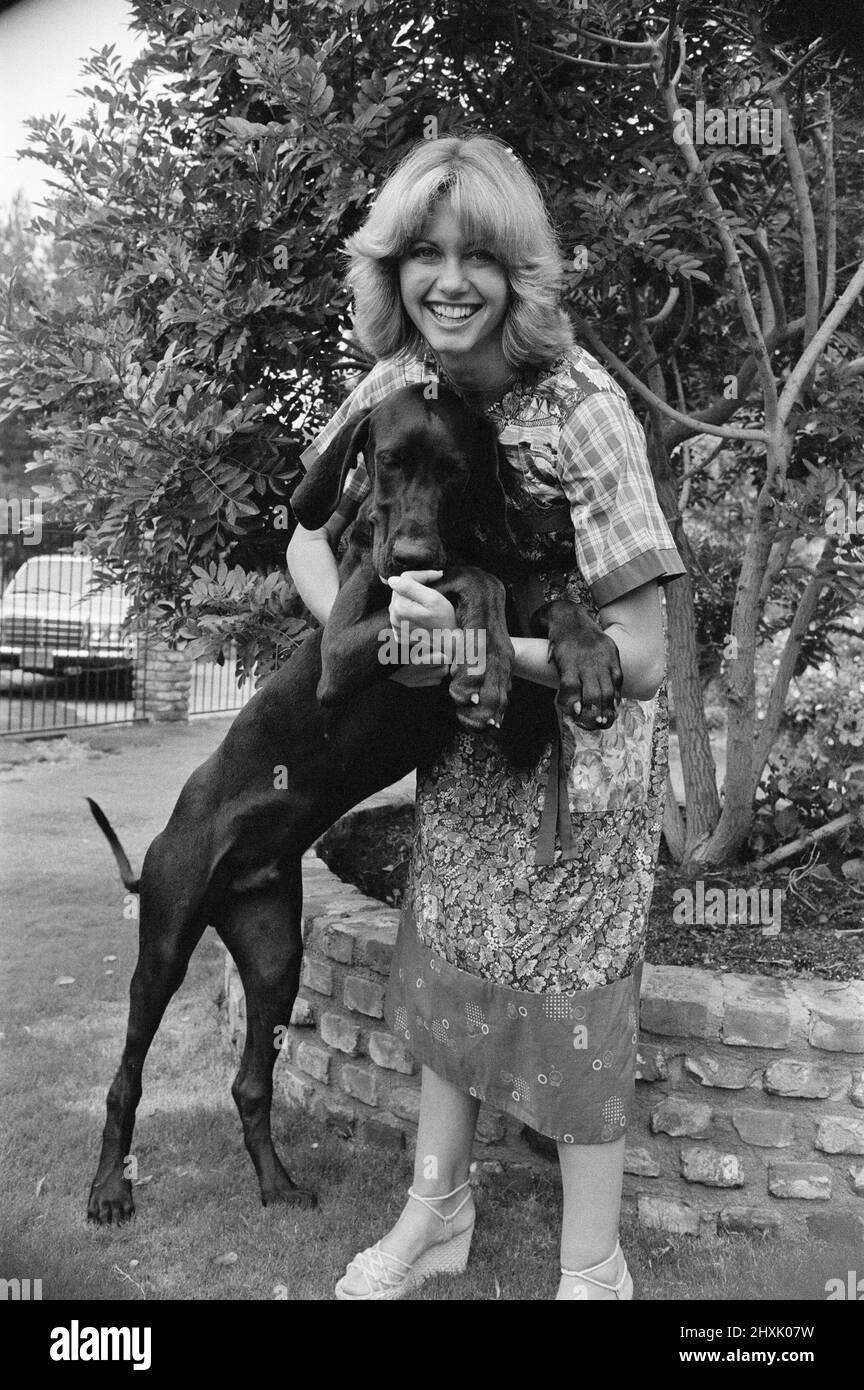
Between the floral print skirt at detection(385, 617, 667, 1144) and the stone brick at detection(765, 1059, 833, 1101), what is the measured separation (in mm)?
590

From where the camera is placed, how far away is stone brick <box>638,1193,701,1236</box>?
106 inches

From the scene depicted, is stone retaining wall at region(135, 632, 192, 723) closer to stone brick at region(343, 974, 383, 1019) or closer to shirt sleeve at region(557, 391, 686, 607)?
stone brick at region(343, 974, 383, 1019)

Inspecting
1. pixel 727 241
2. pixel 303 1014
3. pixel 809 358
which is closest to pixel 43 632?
pixel 303 1014

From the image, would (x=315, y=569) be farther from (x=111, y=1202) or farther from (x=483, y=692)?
(x=111, y=1202)

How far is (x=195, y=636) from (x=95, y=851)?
3285 millimetres

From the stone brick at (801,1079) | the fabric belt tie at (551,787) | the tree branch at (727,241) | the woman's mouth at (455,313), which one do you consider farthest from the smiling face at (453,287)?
the stone brick at (801,1079)

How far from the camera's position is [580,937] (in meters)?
2.21

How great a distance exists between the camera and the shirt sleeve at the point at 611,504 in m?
1.98

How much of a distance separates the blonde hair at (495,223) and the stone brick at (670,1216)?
6.26 ft

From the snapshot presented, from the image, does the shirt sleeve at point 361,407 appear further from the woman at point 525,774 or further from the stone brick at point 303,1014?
the stone brick at point 303,1014

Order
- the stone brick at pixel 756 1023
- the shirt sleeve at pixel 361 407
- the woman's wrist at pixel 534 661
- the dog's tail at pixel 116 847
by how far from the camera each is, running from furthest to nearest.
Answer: the dog's tail at pixel 116 847 < the stone brick at pixel 756 1023 < the shirt sleeve at pixel 361 407 < the woman's wrist at pixel 534 661

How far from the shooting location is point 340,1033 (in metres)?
3.12
